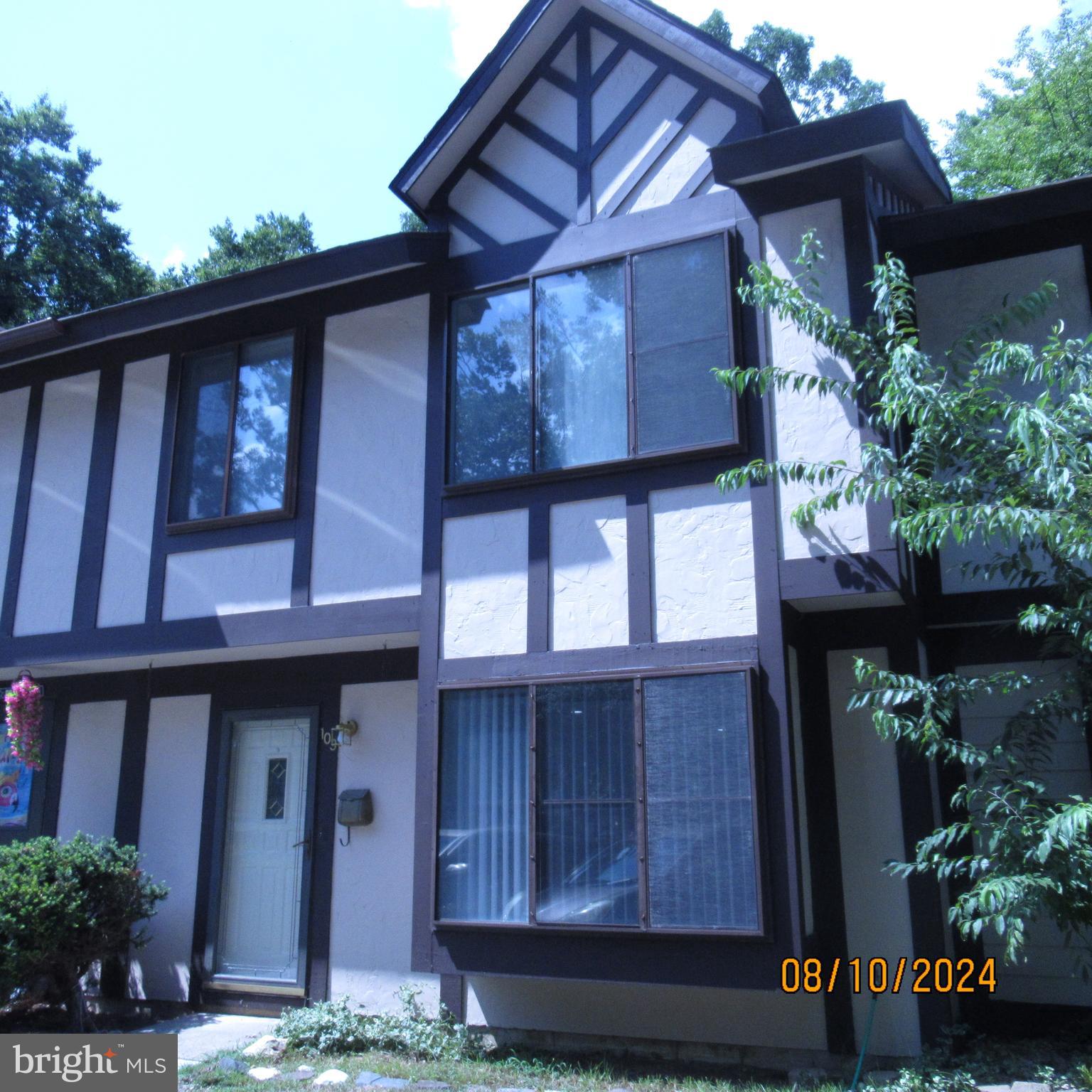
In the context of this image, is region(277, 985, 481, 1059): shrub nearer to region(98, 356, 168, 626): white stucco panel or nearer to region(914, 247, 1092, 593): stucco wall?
region(98, 356, 168, 626): white stucco panel

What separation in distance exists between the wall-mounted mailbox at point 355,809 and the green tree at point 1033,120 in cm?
1293

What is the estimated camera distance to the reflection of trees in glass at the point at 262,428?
850 cm

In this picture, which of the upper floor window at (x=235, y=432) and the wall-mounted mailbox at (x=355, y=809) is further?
the upper floor window at (x=235, y=432)

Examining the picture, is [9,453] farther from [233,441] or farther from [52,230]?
[52,230]

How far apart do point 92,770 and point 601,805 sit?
17.3 feet

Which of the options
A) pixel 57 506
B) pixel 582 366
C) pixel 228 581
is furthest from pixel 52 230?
pixel 582 366

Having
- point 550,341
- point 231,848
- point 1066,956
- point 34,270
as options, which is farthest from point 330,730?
point 34,270

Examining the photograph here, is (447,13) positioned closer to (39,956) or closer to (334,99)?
(334,99)

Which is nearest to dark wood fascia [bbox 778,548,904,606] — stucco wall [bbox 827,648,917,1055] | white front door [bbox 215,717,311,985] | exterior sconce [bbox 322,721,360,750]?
stucco wall [bbox 827,648,917,1055]

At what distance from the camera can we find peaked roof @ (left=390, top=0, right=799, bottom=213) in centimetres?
694

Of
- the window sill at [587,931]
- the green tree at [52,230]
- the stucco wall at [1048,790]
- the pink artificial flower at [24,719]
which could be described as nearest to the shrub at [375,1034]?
the window sill at [587,931]

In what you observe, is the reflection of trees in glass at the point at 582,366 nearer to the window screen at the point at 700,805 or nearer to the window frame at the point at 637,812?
the window frame at the point at 637,812
